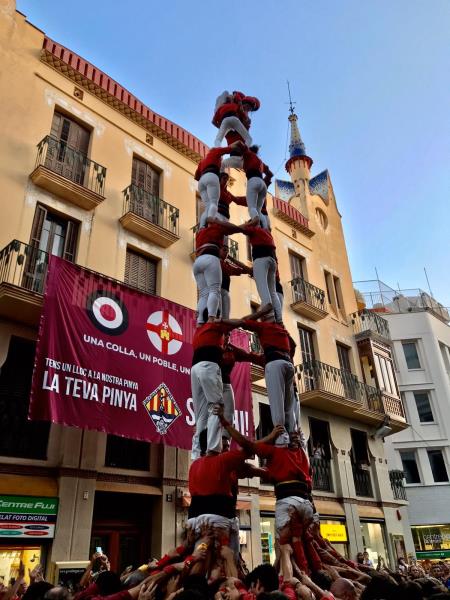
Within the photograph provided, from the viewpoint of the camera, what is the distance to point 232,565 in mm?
4812

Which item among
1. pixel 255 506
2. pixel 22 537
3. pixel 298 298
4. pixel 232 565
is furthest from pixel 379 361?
pixel 232 565

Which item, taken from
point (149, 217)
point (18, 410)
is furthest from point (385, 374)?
point (18, 410)

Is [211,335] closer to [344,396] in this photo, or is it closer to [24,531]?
[24,531]

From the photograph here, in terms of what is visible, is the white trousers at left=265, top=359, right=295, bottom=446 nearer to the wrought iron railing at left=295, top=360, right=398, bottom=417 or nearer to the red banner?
the red banner

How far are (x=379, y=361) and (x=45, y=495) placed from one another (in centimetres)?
1655

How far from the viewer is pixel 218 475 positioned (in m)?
5.35

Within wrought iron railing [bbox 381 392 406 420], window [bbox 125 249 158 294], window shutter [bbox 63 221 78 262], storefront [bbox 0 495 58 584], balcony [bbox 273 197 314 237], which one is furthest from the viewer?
balcony [bbox 273 197 314 237]

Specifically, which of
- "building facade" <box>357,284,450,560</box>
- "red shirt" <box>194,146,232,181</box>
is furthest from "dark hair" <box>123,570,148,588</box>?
"building facade" <box>357,284,450,560</box>

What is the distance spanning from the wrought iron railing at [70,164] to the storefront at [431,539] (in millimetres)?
24460

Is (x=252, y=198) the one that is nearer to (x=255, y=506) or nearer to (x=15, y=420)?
(x=15, y=420)

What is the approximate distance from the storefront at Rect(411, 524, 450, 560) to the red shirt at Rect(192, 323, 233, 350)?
2575 cm

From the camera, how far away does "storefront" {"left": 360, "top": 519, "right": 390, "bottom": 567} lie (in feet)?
63.1

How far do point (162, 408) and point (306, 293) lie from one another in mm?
10673

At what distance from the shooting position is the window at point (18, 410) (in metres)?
11.4
